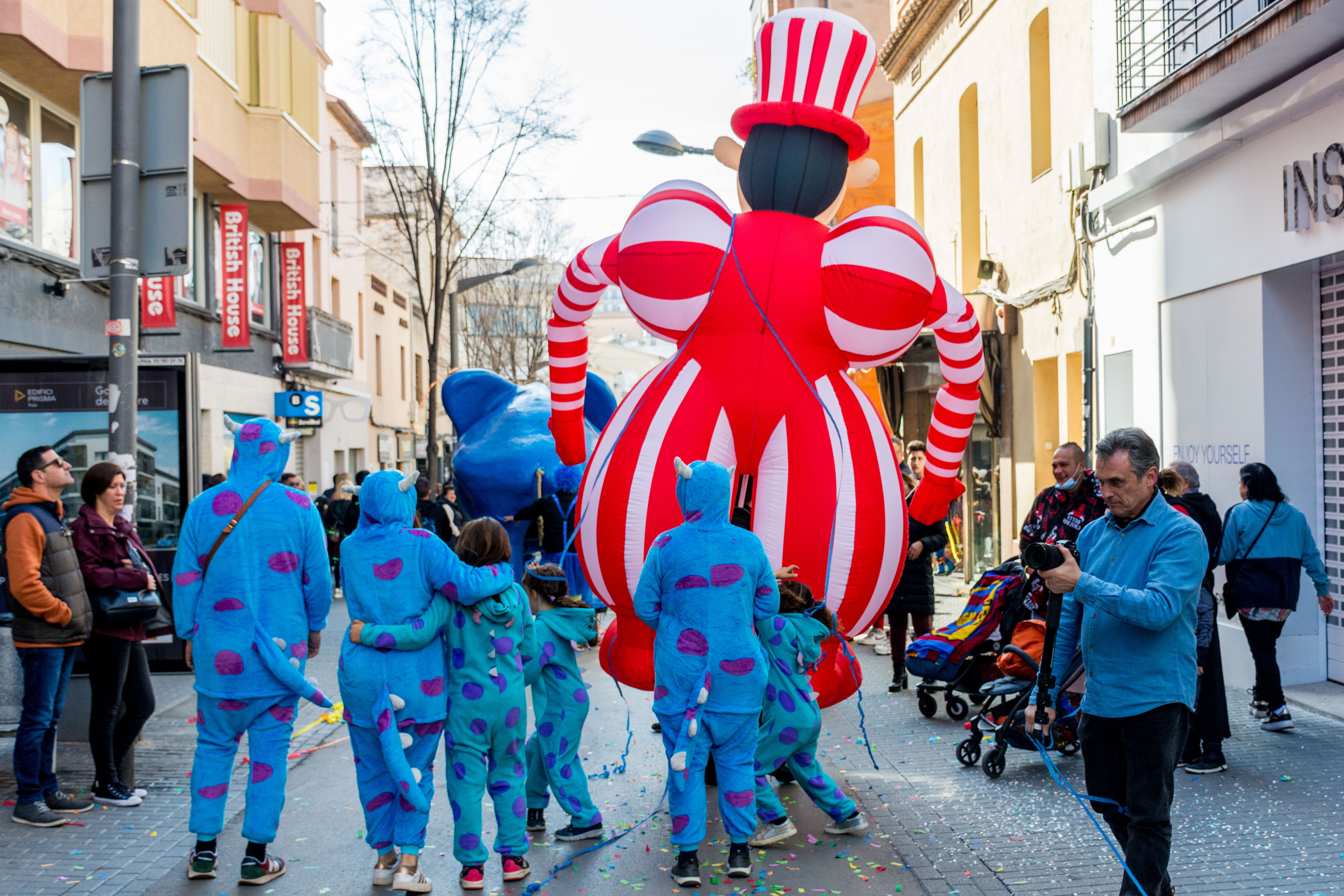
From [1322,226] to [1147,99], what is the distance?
203 cm

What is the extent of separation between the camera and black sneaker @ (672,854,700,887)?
4996 millimetres

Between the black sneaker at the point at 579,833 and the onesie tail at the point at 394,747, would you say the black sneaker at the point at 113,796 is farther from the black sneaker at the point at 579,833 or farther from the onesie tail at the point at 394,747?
the black sneaker at the point at 579,833

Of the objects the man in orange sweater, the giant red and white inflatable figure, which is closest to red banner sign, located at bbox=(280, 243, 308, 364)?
the man in orange sweater

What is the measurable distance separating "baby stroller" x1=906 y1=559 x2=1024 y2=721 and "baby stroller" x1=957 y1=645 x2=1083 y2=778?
0.19 metres

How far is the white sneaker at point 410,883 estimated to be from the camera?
194 inches

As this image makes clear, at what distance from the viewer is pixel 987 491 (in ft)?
51.3

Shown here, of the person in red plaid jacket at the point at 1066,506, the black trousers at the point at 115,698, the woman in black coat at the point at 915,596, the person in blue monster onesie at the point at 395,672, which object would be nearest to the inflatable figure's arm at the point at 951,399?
the person in red plaid jacket at the point at 1066,506

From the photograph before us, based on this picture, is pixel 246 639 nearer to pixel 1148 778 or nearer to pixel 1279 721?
pixel 1148 778

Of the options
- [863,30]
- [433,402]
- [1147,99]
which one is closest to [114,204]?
[863,30]

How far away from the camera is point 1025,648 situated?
7.27 meters

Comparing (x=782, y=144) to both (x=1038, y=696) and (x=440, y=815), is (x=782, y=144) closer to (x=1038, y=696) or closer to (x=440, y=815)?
(x=1038, y=696)

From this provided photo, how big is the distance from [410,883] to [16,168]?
35.2 feet

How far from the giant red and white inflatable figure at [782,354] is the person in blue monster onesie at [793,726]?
33 centimetres

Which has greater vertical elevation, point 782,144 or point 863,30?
point 863,30
